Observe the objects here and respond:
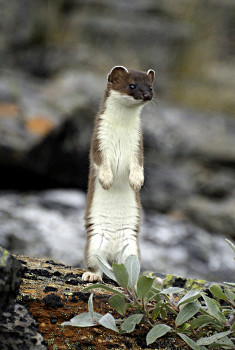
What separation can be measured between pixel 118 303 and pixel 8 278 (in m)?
0.69

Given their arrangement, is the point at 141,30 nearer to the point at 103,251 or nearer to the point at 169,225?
the point at 169,225

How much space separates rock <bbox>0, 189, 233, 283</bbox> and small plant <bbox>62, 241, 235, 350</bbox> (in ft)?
19.6

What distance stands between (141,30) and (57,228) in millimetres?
7915

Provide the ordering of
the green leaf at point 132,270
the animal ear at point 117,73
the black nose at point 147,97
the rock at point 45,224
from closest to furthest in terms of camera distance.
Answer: the green leaf at point 132,270 → the black nose at point 147,97 → the animal ear at point 117,73 → the rock at point 45,224

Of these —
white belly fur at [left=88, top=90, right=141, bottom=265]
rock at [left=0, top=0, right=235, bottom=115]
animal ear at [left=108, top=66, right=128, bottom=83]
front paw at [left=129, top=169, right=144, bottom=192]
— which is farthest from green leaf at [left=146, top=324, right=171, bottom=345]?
rock at [left=0, top=0, right=235, bottom=115]

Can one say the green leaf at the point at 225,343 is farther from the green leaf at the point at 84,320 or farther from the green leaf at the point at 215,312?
the green leaf at the point at 84,320

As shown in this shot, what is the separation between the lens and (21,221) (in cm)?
1025

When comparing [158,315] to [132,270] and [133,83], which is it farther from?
[133,83]

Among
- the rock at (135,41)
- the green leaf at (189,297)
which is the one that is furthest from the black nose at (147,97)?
the rock at (135,41)

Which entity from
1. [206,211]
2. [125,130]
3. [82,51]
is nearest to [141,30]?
[82,51]

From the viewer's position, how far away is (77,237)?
33.2 feet

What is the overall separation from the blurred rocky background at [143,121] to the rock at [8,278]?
5929mm

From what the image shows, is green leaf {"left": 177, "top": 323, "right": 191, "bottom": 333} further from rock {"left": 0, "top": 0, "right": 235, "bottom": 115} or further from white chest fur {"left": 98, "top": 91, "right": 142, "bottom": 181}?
rock {"left": 0, "top": 0, "right": 235, "bottom": 115}

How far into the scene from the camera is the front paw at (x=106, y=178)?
499cm
